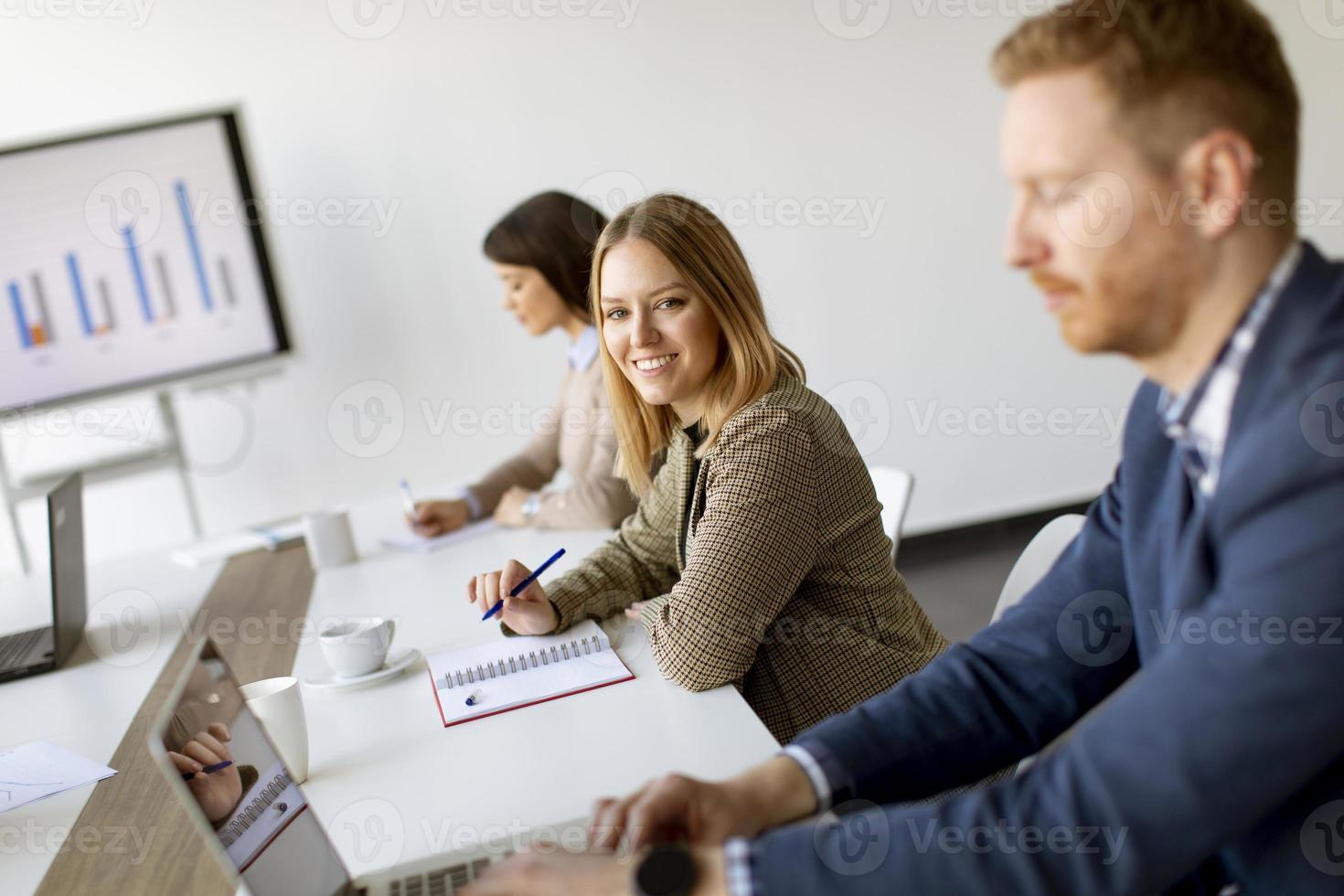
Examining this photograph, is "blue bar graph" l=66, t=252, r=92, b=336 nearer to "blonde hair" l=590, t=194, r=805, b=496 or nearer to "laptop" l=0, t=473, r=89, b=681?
"laptop" l=0, t=473, r=89, b=681

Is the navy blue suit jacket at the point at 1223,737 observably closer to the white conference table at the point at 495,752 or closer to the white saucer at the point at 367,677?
the white conference table at the point at 495,752

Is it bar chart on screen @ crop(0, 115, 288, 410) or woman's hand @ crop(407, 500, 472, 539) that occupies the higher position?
bar chart on screen @ crop(0, 115, 288, 410)

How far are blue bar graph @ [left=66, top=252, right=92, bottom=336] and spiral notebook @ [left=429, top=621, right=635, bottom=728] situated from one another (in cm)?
244

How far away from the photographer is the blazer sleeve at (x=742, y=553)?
1401 millimetres

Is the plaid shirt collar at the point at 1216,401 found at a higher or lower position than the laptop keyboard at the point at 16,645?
higher

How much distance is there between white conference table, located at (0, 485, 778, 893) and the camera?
3.81 ft

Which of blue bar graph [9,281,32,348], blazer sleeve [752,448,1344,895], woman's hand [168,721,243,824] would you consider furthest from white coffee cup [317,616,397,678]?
blue bar graph [9,281,32,348]

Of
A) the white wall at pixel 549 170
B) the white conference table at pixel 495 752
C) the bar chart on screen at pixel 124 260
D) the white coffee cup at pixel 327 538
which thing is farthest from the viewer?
the white wall at pixel 549 170

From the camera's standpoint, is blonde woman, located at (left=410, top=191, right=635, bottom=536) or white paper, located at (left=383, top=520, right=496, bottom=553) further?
blonde woman, located at (left=410, top=191, right=635, bottom=536)

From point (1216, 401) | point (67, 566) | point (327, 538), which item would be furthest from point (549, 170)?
point (1216, 401)

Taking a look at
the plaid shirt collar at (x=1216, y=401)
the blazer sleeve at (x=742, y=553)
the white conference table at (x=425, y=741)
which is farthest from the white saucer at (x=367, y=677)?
the plaid shirt collar at (x=1216, y=401)

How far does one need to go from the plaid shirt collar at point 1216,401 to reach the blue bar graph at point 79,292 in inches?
134

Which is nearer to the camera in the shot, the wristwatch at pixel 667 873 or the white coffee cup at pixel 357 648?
the wristwatch at pixel 667 873

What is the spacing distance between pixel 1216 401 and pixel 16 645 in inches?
82.2
